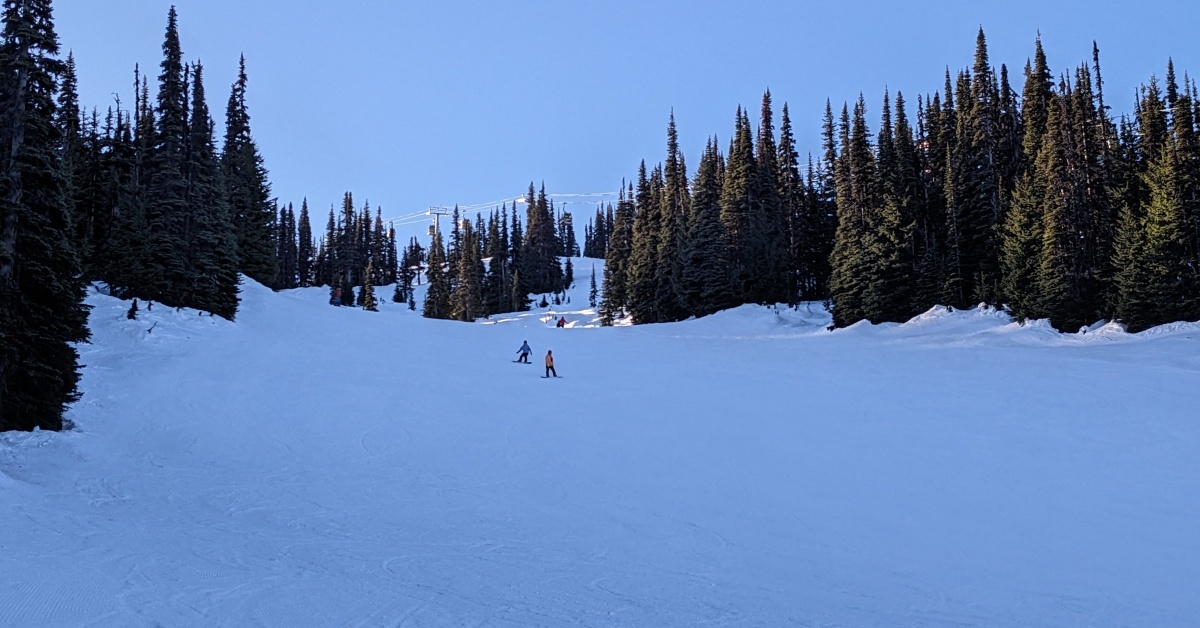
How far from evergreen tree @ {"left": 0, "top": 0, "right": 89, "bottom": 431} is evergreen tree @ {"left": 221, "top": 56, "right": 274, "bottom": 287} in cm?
3225

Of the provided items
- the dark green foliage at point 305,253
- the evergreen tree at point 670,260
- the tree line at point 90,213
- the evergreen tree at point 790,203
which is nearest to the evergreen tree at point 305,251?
the dark green foliage at point 305,253

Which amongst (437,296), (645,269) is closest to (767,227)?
(645,269)

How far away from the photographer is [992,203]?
45.8m

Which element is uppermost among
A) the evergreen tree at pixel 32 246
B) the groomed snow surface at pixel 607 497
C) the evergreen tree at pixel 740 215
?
the evergreen tree at pixel 740 215

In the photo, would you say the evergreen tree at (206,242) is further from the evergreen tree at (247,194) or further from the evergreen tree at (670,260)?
the evergreen tree at (670,260)

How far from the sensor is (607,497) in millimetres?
11594

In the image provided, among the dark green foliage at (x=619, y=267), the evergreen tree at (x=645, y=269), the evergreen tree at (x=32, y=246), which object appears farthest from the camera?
the dark green foliage at (x=619, y=267)

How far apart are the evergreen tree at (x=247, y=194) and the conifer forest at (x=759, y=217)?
0.94 ft

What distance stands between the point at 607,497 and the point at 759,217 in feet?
178

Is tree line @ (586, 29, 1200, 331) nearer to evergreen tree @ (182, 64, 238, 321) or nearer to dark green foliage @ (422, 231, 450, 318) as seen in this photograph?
dark green foliage @ (422, 231, 450, 318)

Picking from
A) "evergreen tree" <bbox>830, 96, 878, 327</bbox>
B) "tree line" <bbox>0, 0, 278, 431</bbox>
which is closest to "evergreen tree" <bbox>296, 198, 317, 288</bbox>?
"tree line" <bbox>0, 0, 278, 431</bbox>

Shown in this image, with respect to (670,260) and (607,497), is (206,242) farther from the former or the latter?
(670,260)

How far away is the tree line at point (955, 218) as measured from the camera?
3369 cm

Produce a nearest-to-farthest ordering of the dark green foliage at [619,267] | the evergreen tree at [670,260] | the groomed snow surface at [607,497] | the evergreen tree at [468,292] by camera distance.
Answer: the groomed snow surface at [607,497] → the evergreen tree at [670,260] → the dark green foliage at [619,267] → the evergreen tree at [468,292]
